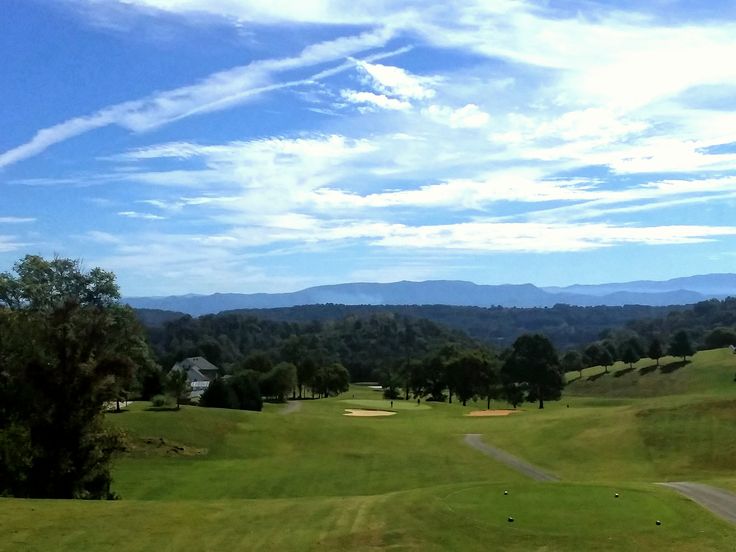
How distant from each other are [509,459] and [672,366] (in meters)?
86.1

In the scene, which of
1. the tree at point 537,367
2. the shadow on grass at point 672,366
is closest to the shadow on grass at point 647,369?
the shadow on grass at point 672,366

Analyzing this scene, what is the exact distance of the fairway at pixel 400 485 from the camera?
21.7m

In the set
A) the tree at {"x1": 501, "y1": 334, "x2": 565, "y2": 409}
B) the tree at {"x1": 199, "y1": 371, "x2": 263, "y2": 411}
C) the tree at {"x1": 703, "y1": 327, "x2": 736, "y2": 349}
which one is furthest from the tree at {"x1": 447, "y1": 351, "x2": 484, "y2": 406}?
the tree at {"x1": 703, "y1": 327, "x2": 736, "y2": 349}

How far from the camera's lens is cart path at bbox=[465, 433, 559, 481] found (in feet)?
140

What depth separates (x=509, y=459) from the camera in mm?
48750

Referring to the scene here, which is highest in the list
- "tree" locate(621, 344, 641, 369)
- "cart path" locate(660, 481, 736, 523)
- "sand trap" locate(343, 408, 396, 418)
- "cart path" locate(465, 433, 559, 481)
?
"tree" locate(621, 344, 641, 369)

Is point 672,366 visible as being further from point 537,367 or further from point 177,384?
point 177,384

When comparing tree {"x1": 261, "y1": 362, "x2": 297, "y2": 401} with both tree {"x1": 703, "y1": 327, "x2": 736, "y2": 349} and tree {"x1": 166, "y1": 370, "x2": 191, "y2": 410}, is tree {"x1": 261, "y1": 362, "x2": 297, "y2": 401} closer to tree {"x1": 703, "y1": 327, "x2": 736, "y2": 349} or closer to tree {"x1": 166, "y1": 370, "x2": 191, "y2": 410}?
tree {"x1": 166, "y1": 370, "x2": 191, "y2": 410}

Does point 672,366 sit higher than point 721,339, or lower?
lower

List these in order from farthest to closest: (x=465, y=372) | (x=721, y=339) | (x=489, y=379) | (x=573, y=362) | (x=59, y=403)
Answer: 1. (x=573, y=362)
2. (x=721, y=339)
3. (x=465, y=372)
4. (x=489, y=379)
5. (x=59, y=403)

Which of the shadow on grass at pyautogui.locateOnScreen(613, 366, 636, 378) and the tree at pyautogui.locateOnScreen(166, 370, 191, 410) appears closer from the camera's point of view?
the tree at pyautogui.locateOnScreen(166, 370, 191, 410)

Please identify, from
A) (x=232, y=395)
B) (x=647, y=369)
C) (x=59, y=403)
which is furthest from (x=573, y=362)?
(x=59, y=403)

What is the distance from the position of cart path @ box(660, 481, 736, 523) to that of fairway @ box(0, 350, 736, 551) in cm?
73

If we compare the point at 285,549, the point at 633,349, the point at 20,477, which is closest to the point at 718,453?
the point at 285,549
